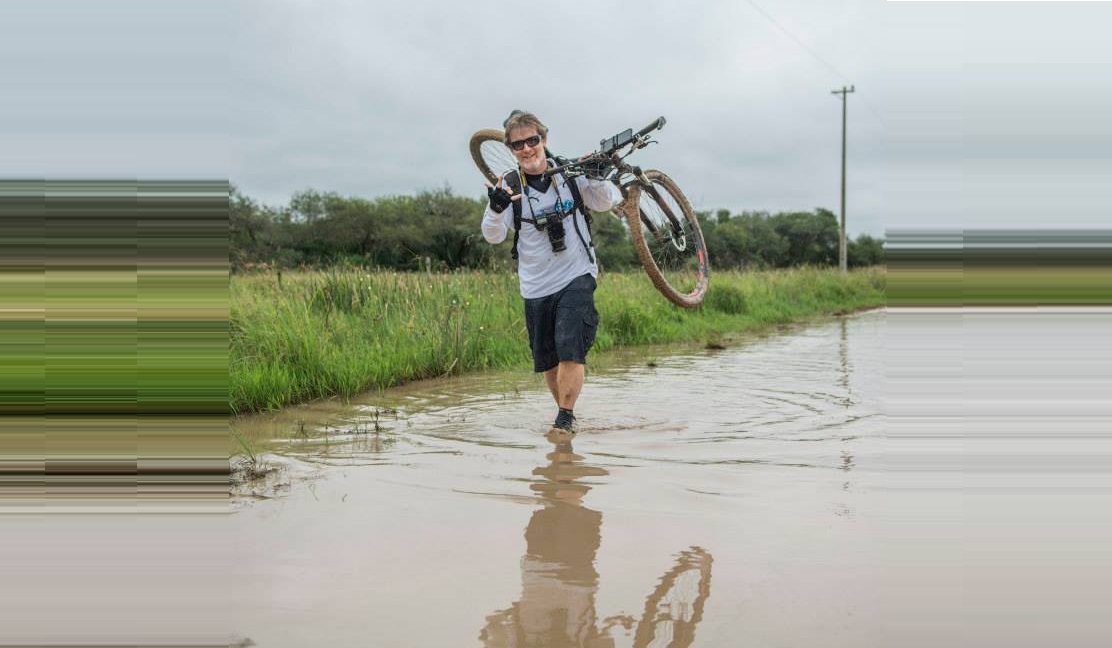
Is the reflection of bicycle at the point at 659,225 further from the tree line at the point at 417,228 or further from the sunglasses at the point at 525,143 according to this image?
the tree line at the point at 417,228

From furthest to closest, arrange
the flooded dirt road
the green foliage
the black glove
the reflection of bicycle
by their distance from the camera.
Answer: the green foliage
the reflection of bicycle
the black glove
the flooded dirt road

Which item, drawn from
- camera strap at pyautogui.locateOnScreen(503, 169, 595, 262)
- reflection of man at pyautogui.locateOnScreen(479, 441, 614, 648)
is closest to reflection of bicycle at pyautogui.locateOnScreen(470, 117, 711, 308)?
camera strap at pyautogui.locateOnScreen(503, 169, 595, 262)

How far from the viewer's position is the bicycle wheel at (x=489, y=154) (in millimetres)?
7656

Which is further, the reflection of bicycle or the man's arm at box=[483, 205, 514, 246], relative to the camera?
the reflection of bicycle

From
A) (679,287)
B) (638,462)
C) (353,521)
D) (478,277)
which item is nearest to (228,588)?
(353,521)

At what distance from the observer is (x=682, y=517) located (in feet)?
11.6

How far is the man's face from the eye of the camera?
5406 mm

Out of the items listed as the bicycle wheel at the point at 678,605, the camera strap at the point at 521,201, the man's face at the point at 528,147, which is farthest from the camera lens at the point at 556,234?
the bicycle wheel at the point at 678,605

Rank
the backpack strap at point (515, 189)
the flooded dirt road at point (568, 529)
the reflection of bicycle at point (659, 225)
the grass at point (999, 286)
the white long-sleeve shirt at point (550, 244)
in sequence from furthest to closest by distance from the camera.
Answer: the reflection of bicycle at point (659, 225) < the white long-sleeve shirt at point (550, 244) < the backpack strap at point (515, 189) < the grass at point (999, 286) < the flooded dirt road at point (568, 529)

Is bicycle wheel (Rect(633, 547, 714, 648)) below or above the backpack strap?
below

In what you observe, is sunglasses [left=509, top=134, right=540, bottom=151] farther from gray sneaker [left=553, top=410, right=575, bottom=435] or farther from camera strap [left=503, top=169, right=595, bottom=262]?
gray sneaker [left=553, top=410, right=575, bottom=435]

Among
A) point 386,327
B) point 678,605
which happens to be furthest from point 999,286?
point 386,327

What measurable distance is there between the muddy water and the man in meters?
0.62

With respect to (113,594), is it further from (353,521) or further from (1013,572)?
(1013,572)
